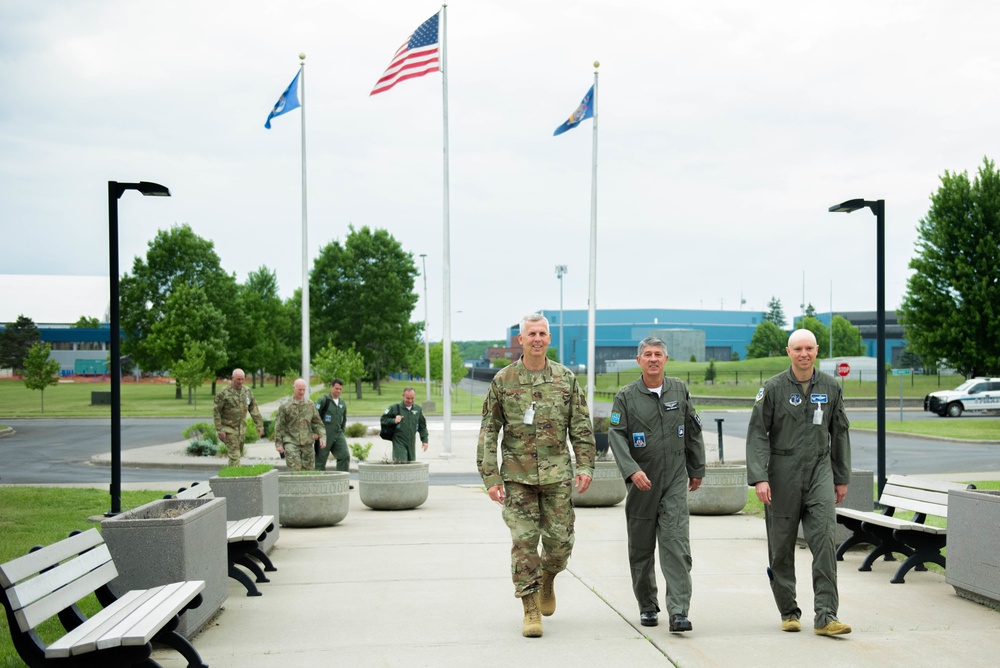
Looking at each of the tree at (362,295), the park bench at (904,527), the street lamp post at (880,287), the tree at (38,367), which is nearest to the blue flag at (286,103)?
the street lamp post at (880,287)

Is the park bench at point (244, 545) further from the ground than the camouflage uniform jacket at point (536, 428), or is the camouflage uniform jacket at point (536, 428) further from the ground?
the camouflage uniform jacket at point (536, 428)

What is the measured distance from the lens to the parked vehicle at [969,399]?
1781 inches

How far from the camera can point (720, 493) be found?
12.9m

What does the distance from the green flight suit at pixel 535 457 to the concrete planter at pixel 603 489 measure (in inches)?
278

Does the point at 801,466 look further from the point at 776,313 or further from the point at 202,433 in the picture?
the point at 776,313

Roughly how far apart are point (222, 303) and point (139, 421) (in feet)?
107

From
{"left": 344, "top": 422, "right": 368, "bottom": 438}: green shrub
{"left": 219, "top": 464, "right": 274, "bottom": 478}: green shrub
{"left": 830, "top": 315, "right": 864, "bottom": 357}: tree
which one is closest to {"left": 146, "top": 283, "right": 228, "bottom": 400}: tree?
{"left": 344, "top": 422, "right": 368, "bottom": 438}: green shrub

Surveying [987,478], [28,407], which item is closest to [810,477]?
[987,478]

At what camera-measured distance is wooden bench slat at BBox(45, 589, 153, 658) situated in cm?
472

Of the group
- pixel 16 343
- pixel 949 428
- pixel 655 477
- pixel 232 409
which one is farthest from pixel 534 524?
pixel 16 343

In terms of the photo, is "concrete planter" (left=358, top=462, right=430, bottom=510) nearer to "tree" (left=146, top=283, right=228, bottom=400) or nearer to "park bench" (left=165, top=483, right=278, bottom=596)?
"park bench" (left=165, top=483, right=278, bottom=596)

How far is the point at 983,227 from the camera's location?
48.4 metres

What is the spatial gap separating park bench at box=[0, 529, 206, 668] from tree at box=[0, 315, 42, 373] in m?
35.4

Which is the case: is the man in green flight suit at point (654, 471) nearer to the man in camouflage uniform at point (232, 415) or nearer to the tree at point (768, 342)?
the man in camouflage uniform at point (232, 415)
